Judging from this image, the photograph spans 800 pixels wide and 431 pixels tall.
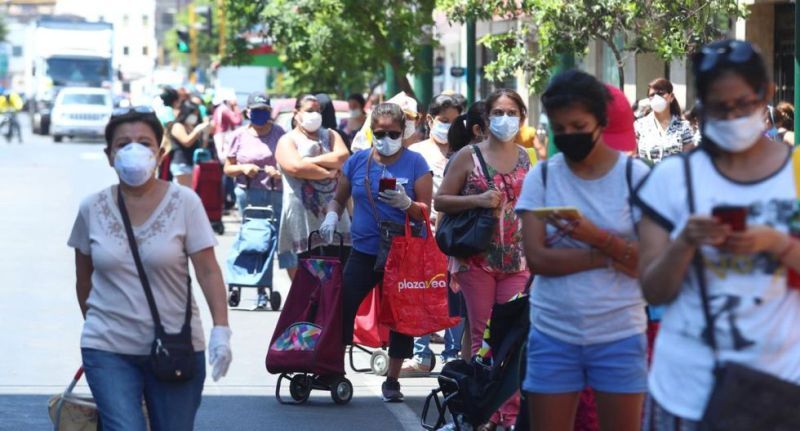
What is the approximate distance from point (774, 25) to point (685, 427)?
59.4ft

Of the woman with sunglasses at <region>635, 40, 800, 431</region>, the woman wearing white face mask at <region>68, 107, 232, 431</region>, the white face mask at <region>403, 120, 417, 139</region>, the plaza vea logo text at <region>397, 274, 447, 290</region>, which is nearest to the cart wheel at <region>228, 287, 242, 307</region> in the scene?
the white face mask at <region>403, 120, 417, 139</region>

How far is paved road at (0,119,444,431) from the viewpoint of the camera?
916 centimetres

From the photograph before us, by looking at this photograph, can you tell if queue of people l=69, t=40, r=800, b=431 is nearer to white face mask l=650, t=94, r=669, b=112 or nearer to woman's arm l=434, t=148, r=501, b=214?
woman's arm l=434, t=148, r=501, b=214

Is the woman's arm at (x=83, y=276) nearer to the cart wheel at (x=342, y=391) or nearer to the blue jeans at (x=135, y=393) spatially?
the blue jeans at (x=135, y=393)

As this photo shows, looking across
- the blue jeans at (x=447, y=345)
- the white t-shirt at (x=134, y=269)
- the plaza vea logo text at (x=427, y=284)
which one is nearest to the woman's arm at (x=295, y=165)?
the blue jeans at (x=447, y=345)

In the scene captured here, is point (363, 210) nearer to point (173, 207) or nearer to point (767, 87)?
point (173, 207)

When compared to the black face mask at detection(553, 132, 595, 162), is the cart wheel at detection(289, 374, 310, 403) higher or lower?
lower

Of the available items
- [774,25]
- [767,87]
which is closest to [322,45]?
[774,25]

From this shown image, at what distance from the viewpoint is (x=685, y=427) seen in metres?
4.33

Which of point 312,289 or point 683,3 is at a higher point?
point 683,3

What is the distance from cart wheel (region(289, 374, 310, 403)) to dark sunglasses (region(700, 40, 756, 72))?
18.7ft

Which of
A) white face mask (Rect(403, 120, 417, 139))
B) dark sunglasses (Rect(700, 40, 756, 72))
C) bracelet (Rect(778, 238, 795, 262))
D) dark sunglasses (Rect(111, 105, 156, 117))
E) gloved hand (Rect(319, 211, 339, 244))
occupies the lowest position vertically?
gloved hand (Rect(319, 211, 339, 244))

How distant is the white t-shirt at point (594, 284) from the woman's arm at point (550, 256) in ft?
0.09

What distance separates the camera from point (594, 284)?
5340 millimetres
